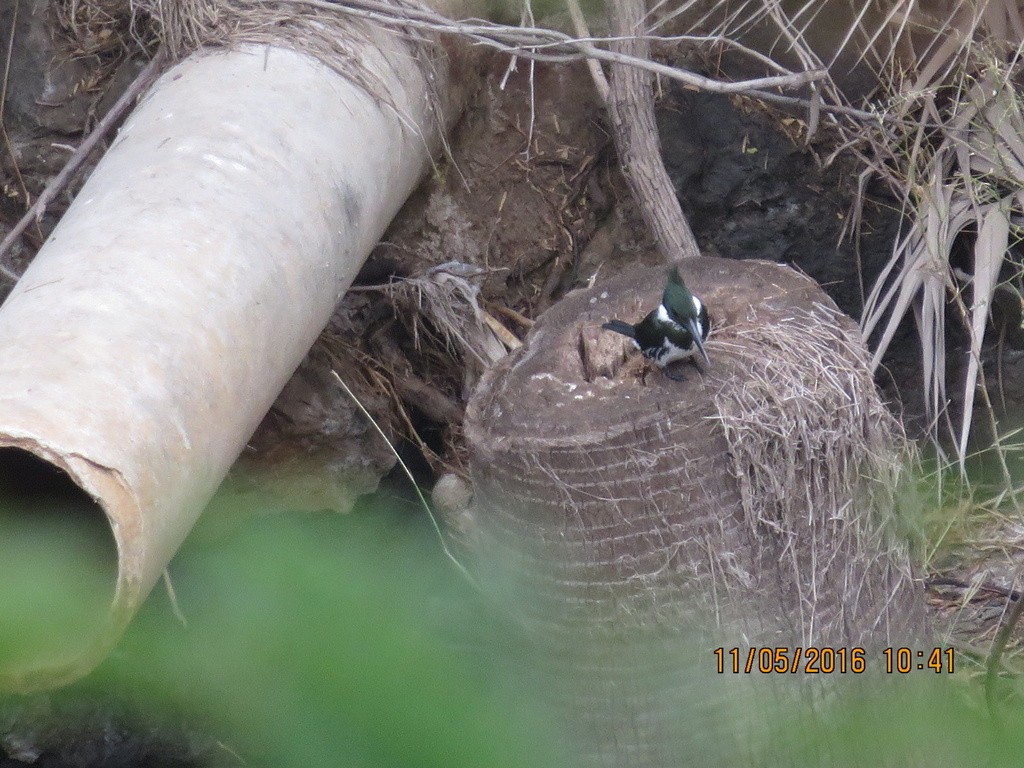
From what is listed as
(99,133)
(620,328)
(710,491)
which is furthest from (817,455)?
(99,133)

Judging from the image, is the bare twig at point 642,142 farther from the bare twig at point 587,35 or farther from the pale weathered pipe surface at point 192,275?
the pale weathered pipe surface at point 192,275

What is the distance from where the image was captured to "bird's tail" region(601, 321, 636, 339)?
2295 millimetres

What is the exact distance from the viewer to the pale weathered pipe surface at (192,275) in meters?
1.49

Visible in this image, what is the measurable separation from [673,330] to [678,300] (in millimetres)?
174

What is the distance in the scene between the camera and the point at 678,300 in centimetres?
219

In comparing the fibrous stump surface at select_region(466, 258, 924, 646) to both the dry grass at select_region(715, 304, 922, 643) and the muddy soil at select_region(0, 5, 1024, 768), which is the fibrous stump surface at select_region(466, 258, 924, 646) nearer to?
the dry grass at select_region(715, 304, 922, 643)

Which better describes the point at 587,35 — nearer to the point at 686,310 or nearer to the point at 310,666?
the point at 686,310

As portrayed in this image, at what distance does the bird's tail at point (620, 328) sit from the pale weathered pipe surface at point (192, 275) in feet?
2.28

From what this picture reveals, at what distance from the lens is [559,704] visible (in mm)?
2084

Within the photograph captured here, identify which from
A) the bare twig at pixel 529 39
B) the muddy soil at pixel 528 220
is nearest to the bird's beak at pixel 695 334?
the bare twig at pixel 529 39

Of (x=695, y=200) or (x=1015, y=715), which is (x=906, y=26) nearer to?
(x=695, y=200)

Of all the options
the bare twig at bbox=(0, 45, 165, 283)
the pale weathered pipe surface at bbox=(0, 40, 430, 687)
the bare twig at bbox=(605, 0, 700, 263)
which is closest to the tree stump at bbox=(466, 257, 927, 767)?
the pale weathered pipe surface at bbox=(0, 40, 430, 687)

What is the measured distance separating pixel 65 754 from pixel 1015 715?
2.19 m
